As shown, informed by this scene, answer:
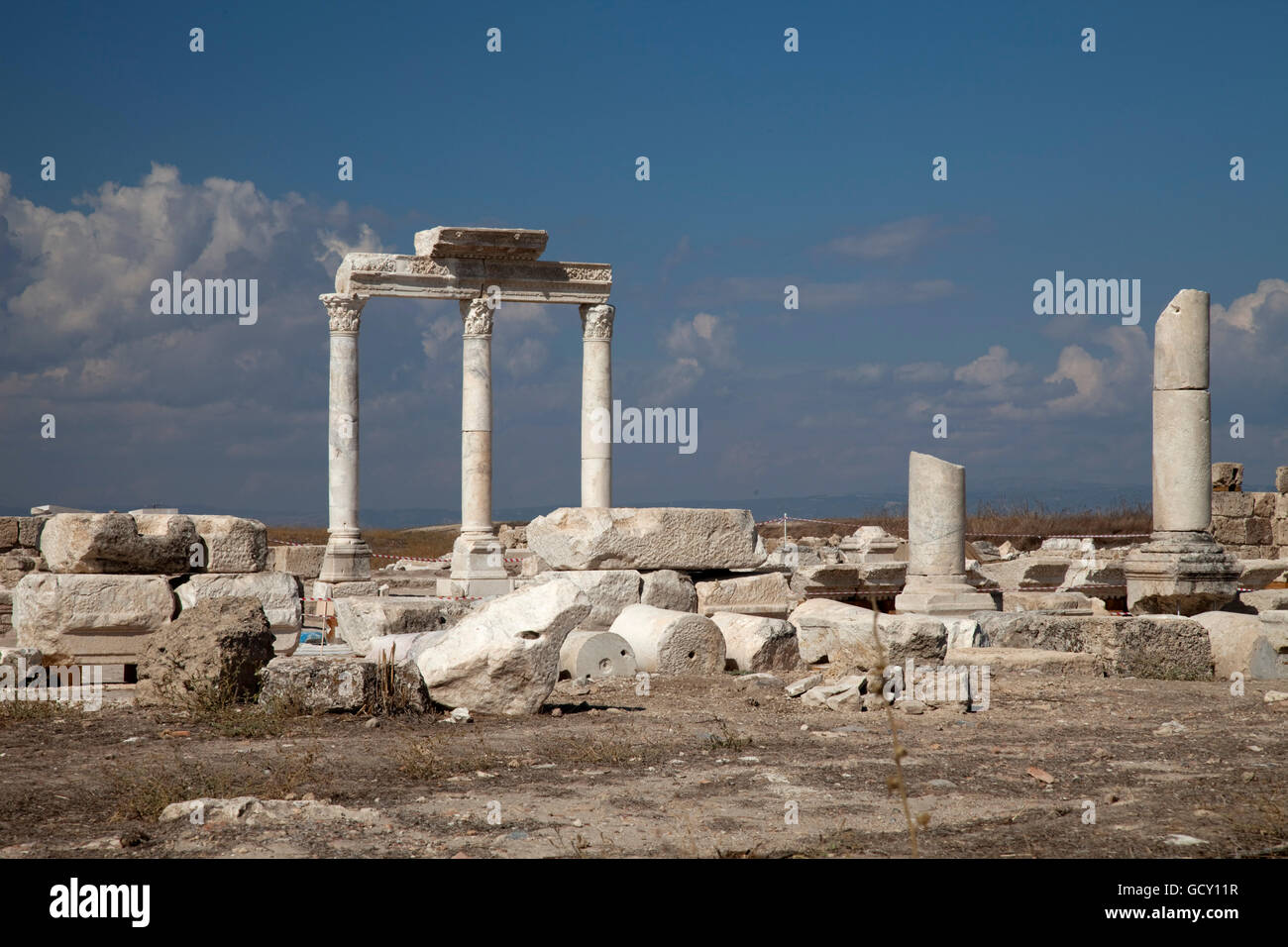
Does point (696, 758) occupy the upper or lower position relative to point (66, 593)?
lower

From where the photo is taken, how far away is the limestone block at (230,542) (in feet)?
33.2

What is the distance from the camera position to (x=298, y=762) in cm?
654

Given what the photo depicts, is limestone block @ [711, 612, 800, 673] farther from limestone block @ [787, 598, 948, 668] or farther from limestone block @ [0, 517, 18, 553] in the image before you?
limestone block @ [0, 517, 18, 553]

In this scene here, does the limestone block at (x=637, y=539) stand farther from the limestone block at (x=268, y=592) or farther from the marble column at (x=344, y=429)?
the marble column at (x=344, y=429)

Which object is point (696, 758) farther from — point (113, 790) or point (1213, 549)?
point (1213, 549)

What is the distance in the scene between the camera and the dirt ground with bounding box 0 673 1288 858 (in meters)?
4.91

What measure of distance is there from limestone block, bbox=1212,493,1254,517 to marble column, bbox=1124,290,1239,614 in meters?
9.68

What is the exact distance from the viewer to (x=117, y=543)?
375 inches

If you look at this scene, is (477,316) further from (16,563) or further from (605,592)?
(605,592)

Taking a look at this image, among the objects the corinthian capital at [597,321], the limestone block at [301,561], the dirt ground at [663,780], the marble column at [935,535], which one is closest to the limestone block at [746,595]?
the marble column at [935,535]

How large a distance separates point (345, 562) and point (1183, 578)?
12.9 meters
